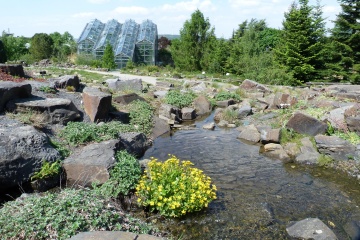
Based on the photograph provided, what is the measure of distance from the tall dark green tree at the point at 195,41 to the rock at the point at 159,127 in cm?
2105

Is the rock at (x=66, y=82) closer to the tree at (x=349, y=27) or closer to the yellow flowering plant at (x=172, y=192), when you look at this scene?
the yellow flowering plant at (x=172, y=192)

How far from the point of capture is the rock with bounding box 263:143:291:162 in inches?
386

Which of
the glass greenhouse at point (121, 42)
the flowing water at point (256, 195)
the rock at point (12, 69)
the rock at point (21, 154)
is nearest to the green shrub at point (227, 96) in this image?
the flowing water at point (256, 195)

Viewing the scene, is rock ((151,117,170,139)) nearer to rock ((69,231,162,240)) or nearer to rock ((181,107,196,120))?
rock ((181,107,196,120))

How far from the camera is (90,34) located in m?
38.1

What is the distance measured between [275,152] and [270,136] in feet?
2.83

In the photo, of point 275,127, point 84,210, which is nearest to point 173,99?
point 275,127

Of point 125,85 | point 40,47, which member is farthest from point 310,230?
point 40,47

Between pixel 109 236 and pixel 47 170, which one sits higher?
pixel 109 236

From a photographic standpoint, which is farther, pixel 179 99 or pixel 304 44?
pixel 304 44

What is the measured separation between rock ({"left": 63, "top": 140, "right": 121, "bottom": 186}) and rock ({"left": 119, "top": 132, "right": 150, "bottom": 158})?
56.8 inches

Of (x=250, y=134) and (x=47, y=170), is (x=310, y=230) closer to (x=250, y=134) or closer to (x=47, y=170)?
(x=47, y=170)

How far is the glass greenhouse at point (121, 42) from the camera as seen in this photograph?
35.5m

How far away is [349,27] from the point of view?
24.6m
